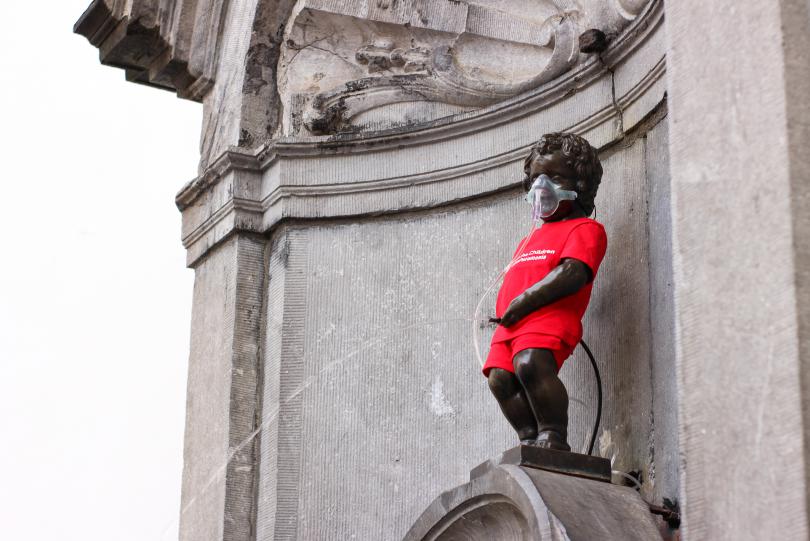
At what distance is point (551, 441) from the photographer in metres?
4.38

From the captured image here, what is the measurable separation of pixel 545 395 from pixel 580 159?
75 cm

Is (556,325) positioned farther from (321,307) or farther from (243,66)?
(243,66)

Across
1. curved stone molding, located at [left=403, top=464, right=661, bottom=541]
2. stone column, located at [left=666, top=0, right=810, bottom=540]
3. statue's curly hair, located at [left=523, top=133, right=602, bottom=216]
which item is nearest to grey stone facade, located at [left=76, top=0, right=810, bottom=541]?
statue's curly hair, located at [left=523, top=133, right=602, bottom=216]

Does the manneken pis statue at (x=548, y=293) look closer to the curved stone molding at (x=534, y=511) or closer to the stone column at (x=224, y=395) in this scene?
the curved stone molding at (x=534, y=511)

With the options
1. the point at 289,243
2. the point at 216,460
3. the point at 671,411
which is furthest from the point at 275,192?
the point at 671,411

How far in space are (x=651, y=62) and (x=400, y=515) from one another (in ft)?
5.45

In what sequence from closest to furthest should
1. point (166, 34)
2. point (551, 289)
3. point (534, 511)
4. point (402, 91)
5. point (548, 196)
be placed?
point (534, 511), point (551, 289), point (548, 196), point (402, 91), point (166, 34)

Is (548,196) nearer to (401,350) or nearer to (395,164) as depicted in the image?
(401,350)

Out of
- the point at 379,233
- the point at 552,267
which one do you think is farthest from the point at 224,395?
the point at 552,267

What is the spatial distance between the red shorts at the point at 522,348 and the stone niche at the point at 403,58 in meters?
1.32

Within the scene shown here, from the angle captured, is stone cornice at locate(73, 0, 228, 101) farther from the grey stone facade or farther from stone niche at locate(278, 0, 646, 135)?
stone niche at locate(278, 0, 646, 135)

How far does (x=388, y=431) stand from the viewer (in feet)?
17.7

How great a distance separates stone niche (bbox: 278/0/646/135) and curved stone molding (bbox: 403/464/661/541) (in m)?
1.82

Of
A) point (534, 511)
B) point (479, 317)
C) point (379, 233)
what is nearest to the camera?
point (534, 511)
